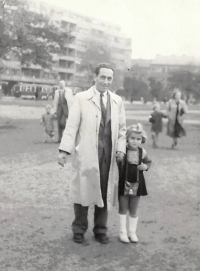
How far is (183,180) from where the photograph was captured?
7141 millimetres

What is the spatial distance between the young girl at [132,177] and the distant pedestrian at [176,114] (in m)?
6.72

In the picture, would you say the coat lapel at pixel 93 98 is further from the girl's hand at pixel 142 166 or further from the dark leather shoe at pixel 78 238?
the dark leather shoe at pixel 78 238

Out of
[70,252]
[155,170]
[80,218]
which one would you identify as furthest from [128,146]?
[155,170]

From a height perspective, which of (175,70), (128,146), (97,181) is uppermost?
(175,70)

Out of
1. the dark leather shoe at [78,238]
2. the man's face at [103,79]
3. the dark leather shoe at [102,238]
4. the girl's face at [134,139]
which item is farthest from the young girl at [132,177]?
the man's face at [103,79]

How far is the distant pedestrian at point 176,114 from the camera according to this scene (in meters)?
10.9

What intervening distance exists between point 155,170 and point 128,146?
369cm

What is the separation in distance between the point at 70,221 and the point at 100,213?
0.67 metres

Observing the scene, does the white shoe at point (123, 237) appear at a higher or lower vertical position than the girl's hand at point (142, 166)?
lower

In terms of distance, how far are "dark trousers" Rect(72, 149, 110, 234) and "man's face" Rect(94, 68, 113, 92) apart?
64cm

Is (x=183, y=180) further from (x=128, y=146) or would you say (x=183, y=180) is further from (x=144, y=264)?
(x=144, y=264)

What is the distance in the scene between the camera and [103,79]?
4125 millimetres

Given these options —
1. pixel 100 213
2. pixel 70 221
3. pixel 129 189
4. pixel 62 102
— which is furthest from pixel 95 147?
pixel 62 102

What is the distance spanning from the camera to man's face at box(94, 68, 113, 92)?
13.5 ft
